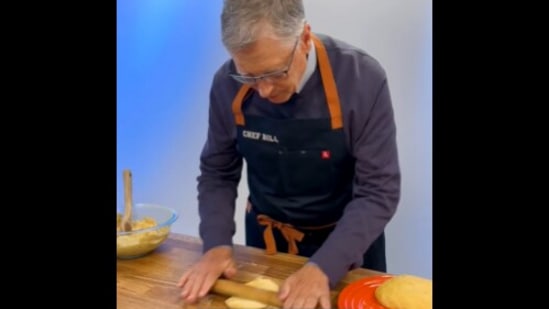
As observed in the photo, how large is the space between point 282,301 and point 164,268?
0.25 metres

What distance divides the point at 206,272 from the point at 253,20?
0.39 metres

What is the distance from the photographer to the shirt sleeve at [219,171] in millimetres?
910

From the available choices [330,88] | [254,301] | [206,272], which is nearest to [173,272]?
[206,272]

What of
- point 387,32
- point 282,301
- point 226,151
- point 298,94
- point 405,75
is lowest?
point 282,301

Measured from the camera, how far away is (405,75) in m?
1.37

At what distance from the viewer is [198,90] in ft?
5.49

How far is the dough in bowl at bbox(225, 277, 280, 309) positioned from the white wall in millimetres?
706

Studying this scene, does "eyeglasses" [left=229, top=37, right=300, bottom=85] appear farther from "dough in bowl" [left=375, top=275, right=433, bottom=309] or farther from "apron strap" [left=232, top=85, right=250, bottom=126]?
"dough in bowl" [left=375, top=275, right=433, bottom=309]

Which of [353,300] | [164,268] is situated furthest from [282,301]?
[164,268]

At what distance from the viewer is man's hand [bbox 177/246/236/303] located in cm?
75

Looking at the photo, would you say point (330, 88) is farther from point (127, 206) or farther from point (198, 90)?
point (198, 90)

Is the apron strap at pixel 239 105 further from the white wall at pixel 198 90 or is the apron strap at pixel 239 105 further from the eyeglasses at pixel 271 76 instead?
the white wall at pixel 198 90

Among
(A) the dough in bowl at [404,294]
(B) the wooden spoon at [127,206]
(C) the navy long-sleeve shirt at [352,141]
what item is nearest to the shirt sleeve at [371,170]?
(C) the navy long-sleeve shirt at [352,141]
